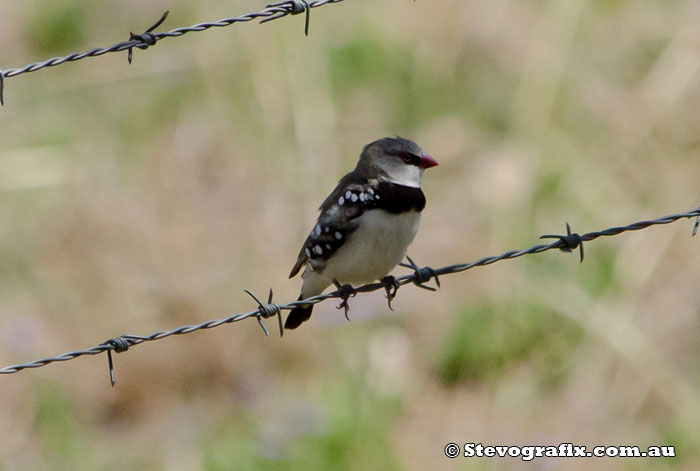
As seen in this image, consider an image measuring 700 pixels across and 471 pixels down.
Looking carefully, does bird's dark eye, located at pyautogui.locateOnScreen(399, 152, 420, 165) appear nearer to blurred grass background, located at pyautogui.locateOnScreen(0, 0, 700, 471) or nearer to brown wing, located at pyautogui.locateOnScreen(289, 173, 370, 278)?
brown wing, located at pyautogui.locateOnScreen(289, 173, 370, 278)

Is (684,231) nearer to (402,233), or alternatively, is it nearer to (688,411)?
(688,411)

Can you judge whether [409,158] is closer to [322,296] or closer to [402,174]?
[402,174]

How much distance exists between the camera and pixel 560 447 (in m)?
7.78

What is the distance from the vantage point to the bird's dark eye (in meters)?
5.95

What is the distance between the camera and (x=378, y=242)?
222 inches

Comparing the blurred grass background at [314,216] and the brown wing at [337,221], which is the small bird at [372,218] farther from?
the blurred grass background at [314,216]

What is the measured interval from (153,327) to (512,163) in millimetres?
4053

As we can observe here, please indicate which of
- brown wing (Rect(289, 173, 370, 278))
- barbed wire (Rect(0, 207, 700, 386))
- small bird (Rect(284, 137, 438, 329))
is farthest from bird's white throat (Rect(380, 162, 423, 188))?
barbed wire (Rect(0, 207, 700, 386))

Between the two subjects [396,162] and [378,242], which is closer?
[378,242]

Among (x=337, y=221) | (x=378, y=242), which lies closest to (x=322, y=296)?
(x=378, y=242)

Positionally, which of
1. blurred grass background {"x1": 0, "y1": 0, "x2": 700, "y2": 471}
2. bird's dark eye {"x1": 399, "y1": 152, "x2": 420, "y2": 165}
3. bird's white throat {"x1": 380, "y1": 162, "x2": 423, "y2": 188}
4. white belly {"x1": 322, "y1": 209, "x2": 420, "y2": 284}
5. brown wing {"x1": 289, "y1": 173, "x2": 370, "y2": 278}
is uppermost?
blurred grass background {"x1": 0, "y1": 0, "x2": 700, "y2": 471}

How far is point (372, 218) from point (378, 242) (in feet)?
0.45

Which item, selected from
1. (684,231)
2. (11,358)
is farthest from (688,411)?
(11,358)

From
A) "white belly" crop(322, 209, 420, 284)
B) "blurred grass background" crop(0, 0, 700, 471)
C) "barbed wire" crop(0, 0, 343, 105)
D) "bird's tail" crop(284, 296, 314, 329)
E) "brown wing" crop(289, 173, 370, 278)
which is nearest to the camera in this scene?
"barbed wire" crop(0, 0, 343, 105)
